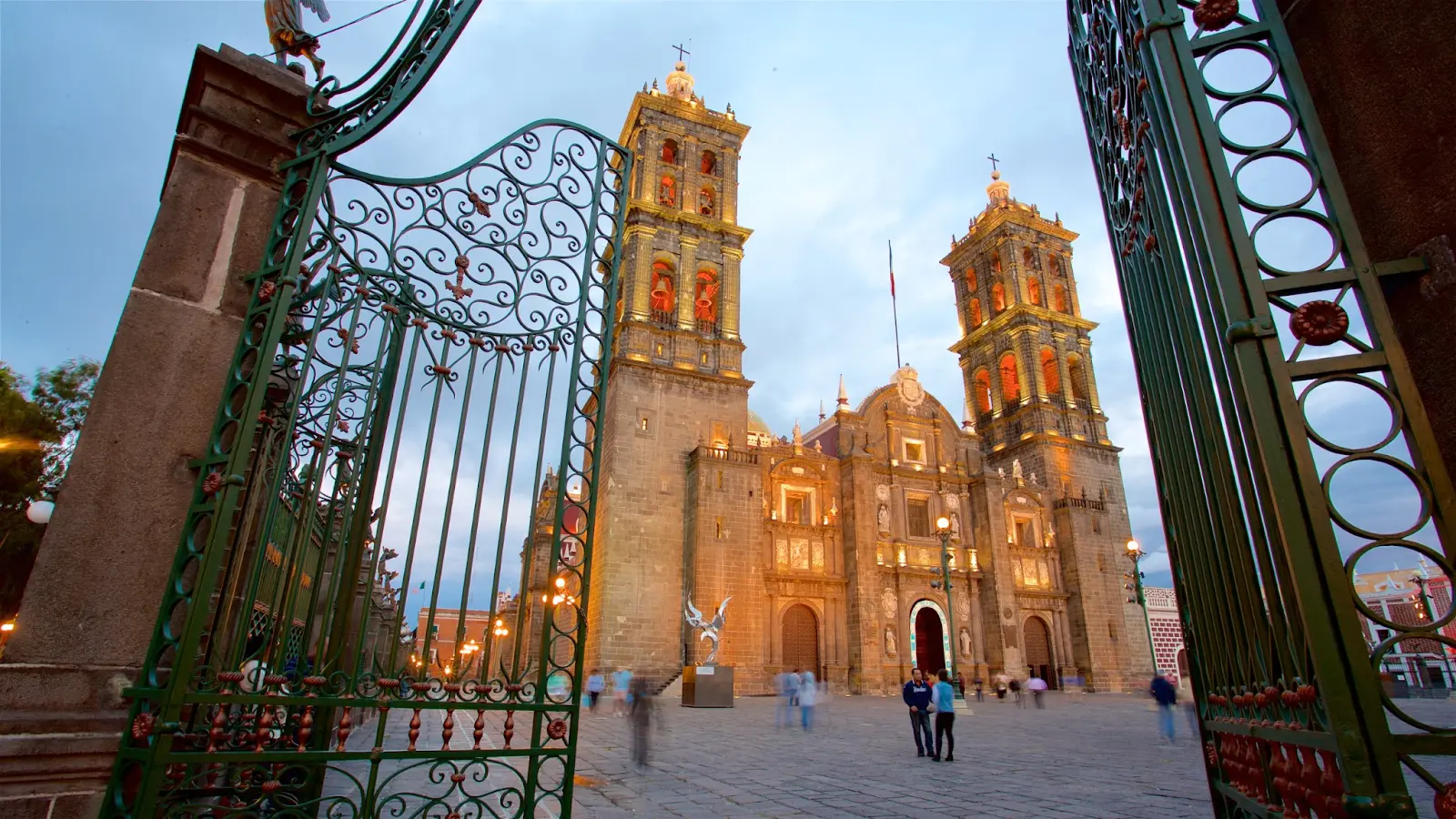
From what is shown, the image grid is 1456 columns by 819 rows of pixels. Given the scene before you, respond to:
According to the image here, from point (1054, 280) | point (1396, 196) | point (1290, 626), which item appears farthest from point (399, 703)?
point (1054, 280)

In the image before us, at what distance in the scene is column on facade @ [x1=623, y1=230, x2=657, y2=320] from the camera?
27.7 metres

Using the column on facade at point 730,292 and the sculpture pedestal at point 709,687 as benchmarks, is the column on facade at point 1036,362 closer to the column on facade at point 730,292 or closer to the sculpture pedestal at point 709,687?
the column on facade at point 730,292

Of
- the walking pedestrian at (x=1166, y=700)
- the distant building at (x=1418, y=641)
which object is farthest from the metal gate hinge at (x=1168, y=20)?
the distant building at (x=1418, y=641)

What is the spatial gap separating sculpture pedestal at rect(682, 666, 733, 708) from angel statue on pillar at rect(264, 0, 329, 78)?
715 inches

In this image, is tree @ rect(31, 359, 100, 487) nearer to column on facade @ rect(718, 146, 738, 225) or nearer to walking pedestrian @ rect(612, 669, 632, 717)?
walking pedestrian @ rect(612, 669, 632, 717)

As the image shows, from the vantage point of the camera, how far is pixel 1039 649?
3055 centimetres

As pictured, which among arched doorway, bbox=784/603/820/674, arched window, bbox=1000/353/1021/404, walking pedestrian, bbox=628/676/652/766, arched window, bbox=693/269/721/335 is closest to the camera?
walking pedestrian, bbox=628/676/652/766

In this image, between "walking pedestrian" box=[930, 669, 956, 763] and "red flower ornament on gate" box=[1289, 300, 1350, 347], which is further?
"walking pedestrian" box=[930, 669, 956, 763]

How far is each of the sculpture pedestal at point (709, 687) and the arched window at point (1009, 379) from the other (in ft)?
77.6

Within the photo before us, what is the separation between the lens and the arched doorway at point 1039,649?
1190 inches

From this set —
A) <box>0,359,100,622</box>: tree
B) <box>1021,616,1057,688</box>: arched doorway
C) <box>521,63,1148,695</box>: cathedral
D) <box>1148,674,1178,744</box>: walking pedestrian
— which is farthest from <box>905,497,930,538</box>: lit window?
<box>0,359,100,622</box>: tree

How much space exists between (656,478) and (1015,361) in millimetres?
21263

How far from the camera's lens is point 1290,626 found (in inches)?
76.4

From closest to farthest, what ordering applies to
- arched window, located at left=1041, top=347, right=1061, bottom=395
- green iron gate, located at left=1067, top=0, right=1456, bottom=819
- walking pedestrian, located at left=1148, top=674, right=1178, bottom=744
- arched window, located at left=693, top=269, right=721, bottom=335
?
green iron gate, located at left=1067, top=0, right=1456, bottom=819
walking pedestrian, located at left=1148, top=674, right=1178, bottom=744
arched window, located at left=693, top=269, right=721, bottom=335
arched window, located at left=1041, top=347, right=1061, bottom=395
